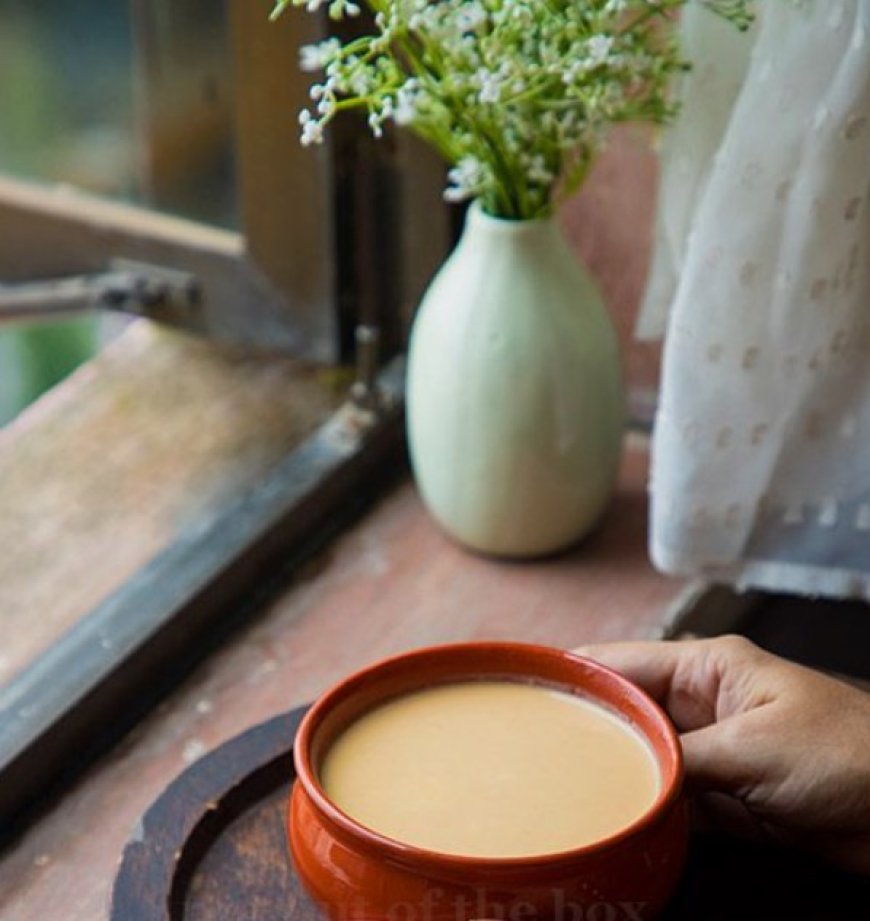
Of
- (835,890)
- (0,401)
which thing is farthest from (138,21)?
(835,890)

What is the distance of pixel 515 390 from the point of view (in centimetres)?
111

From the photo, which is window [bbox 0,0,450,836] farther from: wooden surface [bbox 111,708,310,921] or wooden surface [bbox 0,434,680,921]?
wooden surface [bbox 111,708,310,921]

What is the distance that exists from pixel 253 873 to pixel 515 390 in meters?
0.39

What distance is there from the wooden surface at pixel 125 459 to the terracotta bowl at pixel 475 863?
33 centimetres

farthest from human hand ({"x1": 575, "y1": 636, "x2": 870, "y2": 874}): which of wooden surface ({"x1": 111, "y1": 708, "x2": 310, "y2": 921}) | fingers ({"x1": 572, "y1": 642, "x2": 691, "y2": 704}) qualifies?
wooden surface ({"x1": 111, "y1": 708, "x2": 310, "y2": 921})

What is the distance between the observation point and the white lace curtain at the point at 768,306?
37.5 inches

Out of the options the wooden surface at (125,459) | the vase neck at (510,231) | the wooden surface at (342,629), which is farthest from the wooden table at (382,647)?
the vase neck at (510,231)

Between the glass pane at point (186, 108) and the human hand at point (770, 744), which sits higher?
the glass pane at point (186, 108)

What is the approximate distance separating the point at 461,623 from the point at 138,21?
58 centimetres

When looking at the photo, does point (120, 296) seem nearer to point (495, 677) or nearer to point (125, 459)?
point (125, 459)

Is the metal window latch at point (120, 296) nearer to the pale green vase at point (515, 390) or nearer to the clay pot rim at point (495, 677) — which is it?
the pale green vase at point (515, 390)

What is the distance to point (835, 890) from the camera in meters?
0.83

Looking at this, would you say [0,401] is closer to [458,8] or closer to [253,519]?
[253,519]

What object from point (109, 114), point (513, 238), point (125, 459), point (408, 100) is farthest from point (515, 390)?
point (109, 114)
